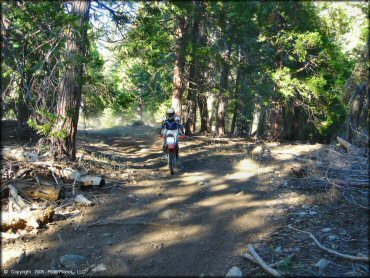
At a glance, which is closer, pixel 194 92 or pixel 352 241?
Result: pixel 352 241

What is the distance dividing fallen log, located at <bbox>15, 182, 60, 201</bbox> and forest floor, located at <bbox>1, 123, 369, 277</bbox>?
0.84 feet

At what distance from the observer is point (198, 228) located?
6.28 meters

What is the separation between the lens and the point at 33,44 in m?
8.48

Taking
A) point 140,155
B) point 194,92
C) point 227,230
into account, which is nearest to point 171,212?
point 227,230

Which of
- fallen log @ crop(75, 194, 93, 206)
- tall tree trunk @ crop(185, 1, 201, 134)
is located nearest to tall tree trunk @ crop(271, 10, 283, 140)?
tall tree trunk @ crop(185, 1, 201, 134)

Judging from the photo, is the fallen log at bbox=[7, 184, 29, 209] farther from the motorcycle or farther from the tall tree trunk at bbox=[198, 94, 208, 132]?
the tall tree trunk at bbox=[198, 94, 208, 132]

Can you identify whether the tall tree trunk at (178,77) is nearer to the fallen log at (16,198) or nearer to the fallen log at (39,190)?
the fallen log at (39,190)

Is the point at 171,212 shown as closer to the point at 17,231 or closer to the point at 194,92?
the point at 17,231

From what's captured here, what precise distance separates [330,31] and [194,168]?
40.4ft

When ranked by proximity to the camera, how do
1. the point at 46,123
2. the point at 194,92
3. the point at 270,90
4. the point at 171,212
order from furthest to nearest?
the point at 194,92 → the point at 270,90 → the point at 46,123 → the point at 171,212

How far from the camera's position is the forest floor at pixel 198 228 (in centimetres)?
476

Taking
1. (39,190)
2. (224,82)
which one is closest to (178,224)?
(39,190)

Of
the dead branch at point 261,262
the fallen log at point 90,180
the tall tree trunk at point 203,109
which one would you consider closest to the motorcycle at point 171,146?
the fallen log at point 90,180

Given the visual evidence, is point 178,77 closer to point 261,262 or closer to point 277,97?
point 277,97
